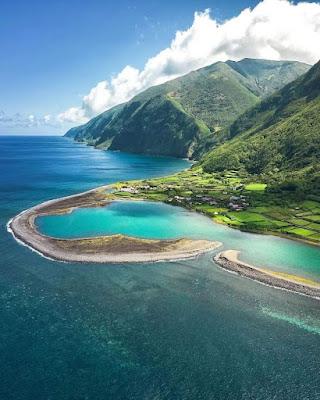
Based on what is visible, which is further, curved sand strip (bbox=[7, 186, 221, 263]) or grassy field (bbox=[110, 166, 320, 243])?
grassy field (bbox=[110, 166, 320, 243])

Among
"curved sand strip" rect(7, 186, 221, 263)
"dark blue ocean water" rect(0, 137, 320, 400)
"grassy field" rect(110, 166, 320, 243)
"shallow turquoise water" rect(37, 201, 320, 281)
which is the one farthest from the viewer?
"grassy field" rect(110, 166, 320, 243)

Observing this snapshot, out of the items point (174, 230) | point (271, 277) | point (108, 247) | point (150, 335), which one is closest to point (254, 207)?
point (174, 230)

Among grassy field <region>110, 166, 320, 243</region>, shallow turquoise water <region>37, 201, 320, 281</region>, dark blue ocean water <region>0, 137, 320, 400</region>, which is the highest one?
grassy field <region>110, 166, 320, 243</region>

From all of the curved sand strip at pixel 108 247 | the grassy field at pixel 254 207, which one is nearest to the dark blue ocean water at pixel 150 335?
the curved sand strip at pixel 108 247

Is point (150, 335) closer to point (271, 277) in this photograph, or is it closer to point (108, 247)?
point (271, 277)

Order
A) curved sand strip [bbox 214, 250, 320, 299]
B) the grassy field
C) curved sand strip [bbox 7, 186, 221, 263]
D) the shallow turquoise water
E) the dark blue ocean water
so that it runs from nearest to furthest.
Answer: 1. the dark blue ocean water
2. curved sand strip [bbox 214, 250, 320, 299]
3. curved sand strip [bbox 7, 186, 221, 263]
4. the shallow turquoise water
5. the grassy field

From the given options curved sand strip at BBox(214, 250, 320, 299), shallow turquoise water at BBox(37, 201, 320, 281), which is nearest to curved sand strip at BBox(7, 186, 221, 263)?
shallow turquoise water at BBox(37, 201, 320, 281)

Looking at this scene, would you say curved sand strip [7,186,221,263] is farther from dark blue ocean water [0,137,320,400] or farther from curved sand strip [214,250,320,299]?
curved sand strip [214,250,320,299]

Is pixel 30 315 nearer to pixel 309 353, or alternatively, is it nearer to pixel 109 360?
pixel 109 360
